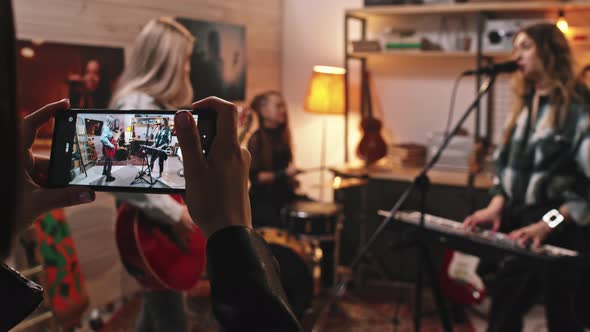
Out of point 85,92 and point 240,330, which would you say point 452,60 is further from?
point 240,330

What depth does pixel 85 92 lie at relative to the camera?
348 centimetres

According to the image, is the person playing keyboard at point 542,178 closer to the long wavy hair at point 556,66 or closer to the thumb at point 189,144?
the long wavy hair at point 556,66

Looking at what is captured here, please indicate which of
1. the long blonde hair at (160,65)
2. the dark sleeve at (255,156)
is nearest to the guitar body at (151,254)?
the long blonde hair at (160,65)

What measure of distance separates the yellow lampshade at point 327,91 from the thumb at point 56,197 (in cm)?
355

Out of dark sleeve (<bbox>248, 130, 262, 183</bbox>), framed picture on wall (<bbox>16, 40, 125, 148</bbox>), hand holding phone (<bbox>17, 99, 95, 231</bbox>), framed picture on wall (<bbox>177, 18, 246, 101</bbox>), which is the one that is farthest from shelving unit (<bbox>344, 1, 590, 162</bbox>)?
hand holding phone (<bbox>17, 99, 95, 231</bbox>)

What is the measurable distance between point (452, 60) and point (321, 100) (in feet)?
3.37

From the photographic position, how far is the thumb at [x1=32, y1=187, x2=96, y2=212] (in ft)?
2.84

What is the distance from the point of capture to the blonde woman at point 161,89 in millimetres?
2340

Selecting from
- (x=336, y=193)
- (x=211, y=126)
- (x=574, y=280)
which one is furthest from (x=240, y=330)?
(x=336, y=193)

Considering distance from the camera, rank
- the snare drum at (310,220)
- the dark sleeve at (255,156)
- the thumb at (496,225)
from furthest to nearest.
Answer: the dark sleeve at (255,156), the snare drum at (310,220), the thumb at (496,225)

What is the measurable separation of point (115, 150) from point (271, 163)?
2.86 metres

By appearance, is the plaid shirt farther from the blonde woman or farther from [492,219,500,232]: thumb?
the blonde woman

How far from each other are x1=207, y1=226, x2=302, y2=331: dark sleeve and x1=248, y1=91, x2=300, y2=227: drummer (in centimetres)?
295

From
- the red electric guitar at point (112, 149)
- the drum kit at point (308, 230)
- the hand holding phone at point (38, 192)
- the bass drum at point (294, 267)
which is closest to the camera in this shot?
the hand holding phone at point (38, 192)
